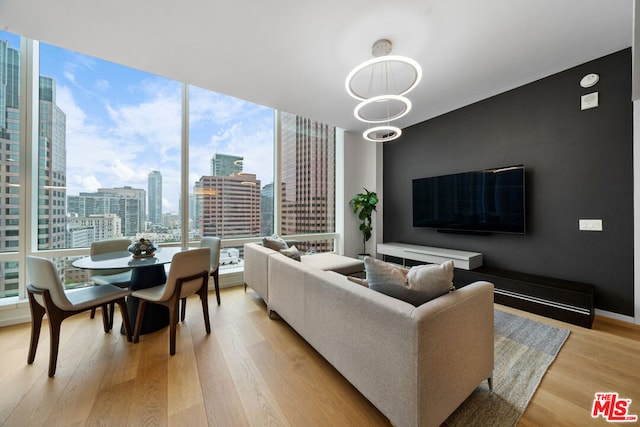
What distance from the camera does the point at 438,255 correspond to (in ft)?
11.5

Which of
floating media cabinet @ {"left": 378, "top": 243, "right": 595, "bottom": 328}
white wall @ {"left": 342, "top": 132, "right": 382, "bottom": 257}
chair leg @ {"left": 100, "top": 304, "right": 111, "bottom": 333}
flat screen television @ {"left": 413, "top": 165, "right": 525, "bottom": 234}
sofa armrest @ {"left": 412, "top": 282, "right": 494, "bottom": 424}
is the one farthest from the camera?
white wall @ {"left": 342, "top": 132, "right": 382, "bottom": 257}

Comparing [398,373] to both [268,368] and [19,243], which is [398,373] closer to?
[268,368]

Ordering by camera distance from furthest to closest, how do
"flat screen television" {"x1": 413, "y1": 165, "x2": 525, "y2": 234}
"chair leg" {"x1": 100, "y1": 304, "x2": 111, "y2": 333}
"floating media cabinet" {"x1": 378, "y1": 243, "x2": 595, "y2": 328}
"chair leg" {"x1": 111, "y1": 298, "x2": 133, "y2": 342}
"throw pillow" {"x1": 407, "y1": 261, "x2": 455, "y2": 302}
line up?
"flat screen television" {"x1": 413, "y1": 165, "x2": 525, "y2": 234}
"floating media cabinet" {"x1": 378, "y1": 243, "x2": 595, "y2": 328}
"chair leg" {"x1": 100, "y1": 304, "x2": 111, "y2": 333}
"chair leg" {"x1": 111, "y1": 298, "x2": 133, "y2": 342}
"throw pillow" {"x1": 407, "y1": 261, "x2": 455, "y2": 302}

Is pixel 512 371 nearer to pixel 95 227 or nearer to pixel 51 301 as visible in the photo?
pixel 51 301

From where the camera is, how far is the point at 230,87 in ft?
10.1

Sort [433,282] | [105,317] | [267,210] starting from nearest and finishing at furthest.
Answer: [433,282], [105,317], [267,210]

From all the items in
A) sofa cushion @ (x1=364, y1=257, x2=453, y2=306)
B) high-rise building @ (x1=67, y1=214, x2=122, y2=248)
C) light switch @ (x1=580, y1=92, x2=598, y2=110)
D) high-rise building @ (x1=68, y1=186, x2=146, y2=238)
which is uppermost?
light switch @ (x1=580, y1=92, x2=598, y2=110)

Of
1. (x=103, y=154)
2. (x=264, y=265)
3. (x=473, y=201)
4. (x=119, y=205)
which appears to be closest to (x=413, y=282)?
(x=264, y=265)

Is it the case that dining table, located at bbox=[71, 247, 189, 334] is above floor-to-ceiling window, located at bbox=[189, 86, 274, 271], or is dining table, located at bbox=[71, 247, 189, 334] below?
below

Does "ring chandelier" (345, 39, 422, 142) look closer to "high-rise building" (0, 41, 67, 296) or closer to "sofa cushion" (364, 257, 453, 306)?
"sofa cushion" (364, 257, 453, 306)

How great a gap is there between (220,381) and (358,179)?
4.22 meters

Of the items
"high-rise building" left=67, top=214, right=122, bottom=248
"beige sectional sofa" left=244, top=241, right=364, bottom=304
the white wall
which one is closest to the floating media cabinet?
"beige sectional sofa" left=244, top=241, right=364, bottom=304

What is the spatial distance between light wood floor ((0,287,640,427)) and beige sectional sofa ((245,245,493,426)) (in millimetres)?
263

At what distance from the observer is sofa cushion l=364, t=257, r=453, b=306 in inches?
50.1
